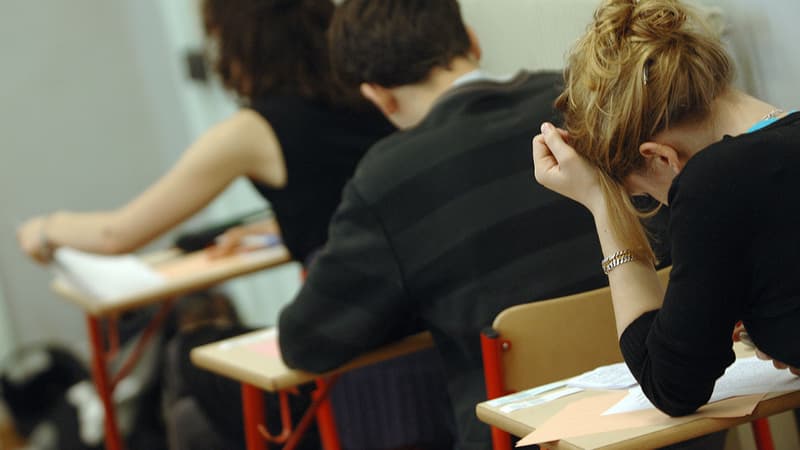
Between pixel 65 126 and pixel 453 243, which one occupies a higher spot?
pixel 453 243

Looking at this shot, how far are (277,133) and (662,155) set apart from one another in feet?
4.27

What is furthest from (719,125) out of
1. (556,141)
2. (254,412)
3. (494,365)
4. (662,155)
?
(254,412)

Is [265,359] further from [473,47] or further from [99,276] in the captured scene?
[99,276]

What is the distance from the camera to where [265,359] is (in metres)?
1.87

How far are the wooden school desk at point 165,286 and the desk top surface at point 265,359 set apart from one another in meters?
0.67

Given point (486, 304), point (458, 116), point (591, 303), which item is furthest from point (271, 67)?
point (591, 303)

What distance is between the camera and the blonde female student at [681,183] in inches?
40.8

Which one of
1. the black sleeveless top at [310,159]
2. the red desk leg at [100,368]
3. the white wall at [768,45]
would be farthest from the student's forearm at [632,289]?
the red desk leg at [100,368]

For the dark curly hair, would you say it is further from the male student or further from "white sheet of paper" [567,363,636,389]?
"white sheet of paper" [567,363,636,389]

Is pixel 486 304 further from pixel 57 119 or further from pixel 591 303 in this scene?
pixel 57 119

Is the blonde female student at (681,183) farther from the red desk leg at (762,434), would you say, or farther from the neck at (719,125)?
the red desk leg at (762,434)

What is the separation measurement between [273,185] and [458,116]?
2.63 feet

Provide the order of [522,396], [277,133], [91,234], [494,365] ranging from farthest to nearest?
[91,234] < [277,133] < [494,365] < [522,396]

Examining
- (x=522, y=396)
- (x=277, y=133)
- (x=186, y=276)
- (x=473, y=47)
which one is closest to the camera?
(x=522, y=396)
